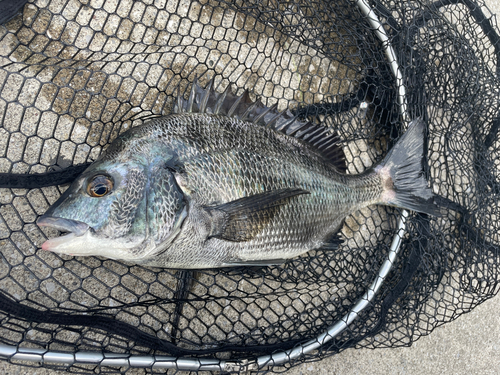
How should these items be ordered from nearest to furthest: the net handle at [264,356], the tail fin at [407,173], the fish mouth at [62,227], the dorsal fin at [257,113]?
the fish mouth at [62,227] → the net handle at [264,356] → the dorsal fin at [257,113] → the tail fin at [407,173]

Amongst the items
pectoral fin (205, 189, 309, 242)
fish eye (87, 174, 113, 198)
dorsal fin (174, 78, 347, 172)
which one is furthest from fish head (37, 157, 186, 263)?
dorsal fin (174, 78, 347, 172)

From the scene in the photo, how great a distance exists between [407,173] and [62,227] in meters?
1.68

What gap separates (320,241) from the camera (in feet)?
5.66

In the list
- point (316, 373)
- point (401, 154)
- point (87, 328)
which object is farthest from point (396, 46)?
point (87, 328)

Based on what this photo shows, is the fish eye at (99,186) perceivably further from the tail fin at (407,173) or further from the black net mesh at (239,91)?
the tail fin at (407,173)

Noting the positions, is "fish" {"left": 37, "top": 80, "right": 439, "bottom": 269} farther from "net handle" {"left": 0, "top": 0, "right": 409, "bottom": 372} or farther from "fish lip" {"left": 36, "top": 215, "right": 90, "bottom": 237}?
"net handle" {"left": 0, "top": 0, "right": 409, "bottom": 372}

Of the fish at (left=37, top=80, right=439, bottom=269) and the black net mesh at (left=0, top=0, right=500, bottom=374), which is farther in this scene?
the black net mesh at (left=0, top=0, right=500, bottom=374)

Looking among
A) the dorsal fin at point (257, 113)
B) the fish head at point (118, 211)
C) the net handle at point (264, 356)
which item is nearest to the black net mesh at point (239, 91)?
the net handle at point (264, 356)

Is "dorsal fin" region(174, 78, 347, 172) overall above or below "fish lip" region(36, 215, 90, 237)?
above

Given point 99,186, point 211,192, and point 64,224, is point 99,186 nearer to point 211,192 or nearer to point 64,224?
point 64,224

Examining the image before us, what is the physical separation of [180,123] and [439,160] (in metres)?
1.66

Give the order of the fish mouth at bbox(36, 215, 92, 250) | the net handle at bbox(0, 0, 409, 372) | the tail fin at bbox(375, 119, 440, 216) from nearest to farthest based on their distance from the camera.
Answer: the fish mouth at bbox(36, 215, 92, 250)
the net handle at bbox(0, 0, 409, 372)
the tail fin at bbox(375, 119, 440, 216)

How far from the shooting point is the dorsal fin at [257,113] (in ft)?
5.00

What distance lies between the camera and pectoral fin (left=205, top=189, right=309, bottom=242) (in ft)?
4.45
